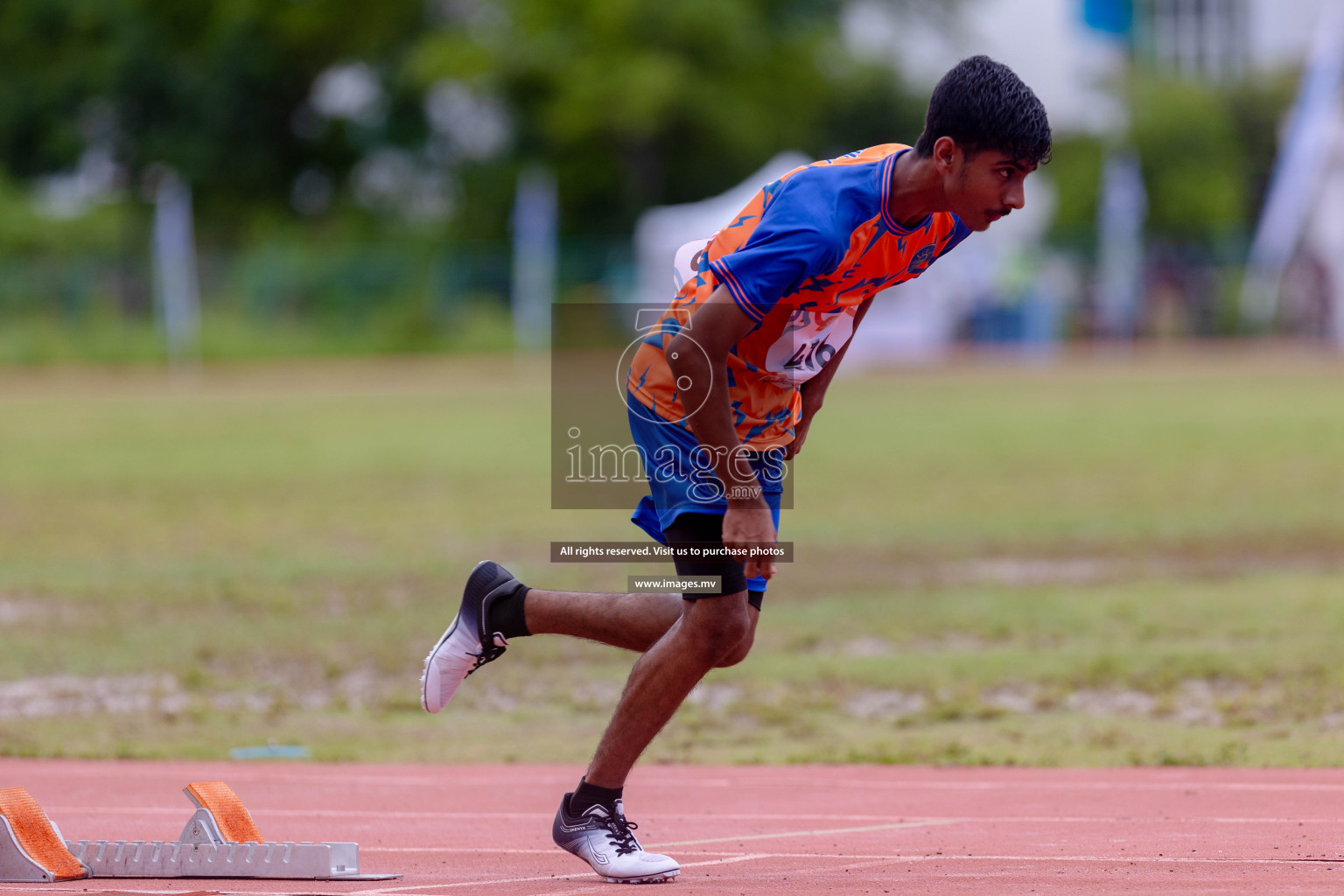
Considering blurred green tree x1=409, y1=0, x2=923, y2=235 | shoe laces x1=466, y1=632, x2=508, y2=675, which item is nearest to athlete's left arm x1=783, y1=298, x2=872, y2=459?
shoe laces x1=466, y1=632, x2=508, y2=675

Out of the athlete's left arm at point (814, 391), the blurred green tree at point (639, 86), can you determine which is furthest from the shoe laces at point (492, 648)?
the blurred green tree at point (639, 86)

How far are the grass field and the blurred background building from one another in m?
15.4

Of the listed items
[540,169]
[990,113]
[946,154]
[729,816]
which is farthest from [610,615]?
[540,169]

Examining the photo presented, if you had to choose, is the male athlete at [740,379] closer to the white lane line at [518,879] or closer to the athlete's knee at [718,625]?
the athlete's knee at [718,625]

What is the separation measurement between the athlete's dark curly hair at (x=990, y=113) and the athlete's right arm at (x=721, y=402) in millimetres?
700

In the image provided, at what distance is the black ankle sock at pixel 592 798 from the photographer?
15.4ft

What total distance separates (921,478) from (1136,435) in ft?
15.8

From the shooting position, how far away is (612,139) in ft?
158

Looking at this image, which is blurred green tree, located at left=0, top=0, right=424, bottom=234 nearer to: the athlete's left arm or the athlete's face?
the athlete's left arm

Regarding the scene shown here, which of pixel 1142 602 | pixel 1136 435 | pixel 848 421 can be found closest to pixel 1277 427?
pixel 1136 435

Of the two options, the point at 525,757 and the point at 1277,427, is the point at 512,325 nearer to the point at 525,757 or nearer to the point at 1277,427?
the point at 1277,427

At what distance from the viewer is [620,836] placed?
15.4 feet

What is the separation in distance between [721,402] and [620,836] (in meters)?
1.29

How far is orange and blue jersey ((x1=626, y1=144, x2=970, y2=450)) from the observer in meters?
4.18
